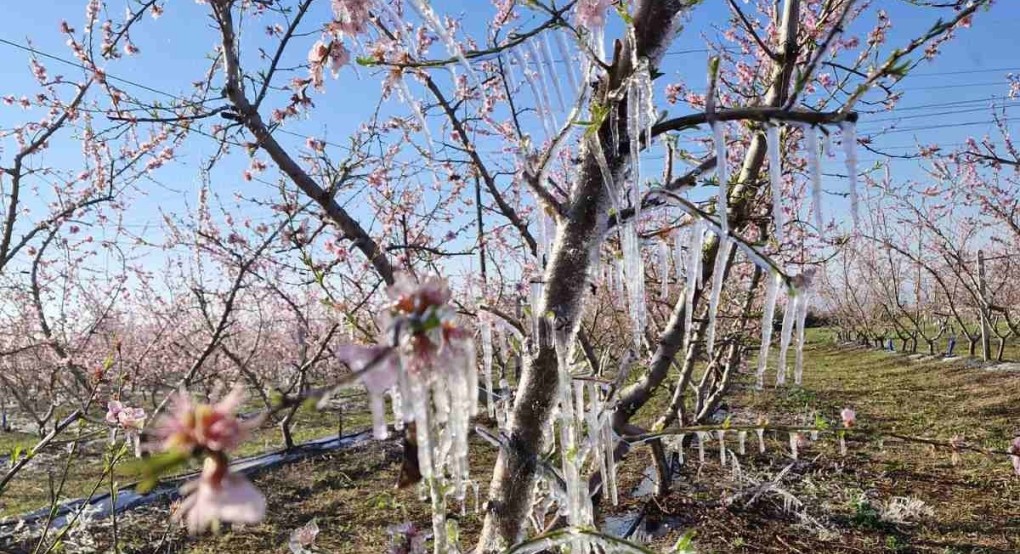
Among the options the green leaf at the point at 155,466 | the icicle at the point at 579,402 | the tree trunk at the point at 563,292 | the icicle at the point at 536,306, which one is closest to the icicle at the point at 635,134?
the tree trunk at the point at 563,292

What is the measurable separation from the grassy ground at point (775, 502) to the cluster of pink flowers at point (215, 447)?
3323mm

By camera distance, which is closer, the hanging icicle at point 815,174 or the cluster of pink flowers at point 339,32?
the hanging icicle at point 815,174

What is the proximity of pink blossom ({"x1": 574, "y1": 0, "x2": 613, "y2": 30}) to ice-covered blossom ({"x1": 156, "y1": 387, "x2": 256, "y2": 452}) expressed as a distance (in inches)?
51.6

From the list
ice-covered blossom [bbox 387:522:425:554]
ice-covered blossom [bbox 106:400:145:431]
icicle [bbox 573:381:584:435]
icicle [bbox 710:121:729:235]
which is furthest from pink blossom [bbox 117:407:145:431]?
icicle [bbox 710:121:729:235]

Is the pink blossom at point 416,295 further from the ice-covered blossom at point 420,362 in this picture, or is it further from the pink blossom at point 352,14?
the pink blossom at point 352,14

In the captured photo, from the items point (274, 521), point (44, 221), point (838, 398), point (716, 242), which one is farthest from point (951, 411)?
point (44, 221)

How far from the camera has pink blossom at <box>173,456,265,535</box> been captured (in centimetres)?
54

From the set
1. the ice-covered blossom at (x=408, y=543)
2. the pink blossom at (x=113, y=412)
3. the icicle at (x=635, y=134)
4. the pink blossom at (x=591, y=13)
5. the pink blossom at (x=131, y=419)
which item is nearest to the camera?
the icicle at (x=635, y=134)

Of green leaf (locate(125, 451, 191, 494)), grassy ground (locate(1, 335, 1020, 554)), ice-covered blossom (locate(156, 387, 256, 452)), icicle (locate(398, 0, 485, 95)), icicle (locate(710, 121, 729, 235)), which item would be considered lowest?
grassy ground (locate(1, 335, 1020, 554))

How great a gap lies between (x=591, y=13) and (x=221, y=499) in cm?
140

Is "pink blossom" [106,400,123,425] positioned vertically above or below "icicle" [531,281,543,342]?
below

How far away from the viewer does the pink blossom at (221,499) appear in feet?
1.78

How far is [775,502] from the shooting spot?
5.77 m

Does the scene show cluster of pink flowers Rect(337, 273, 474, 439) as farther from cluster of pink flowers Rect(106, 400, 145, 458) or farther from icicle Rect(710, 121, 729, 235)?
cluster of pink flowers Rect(106, 400, 145, 458)
